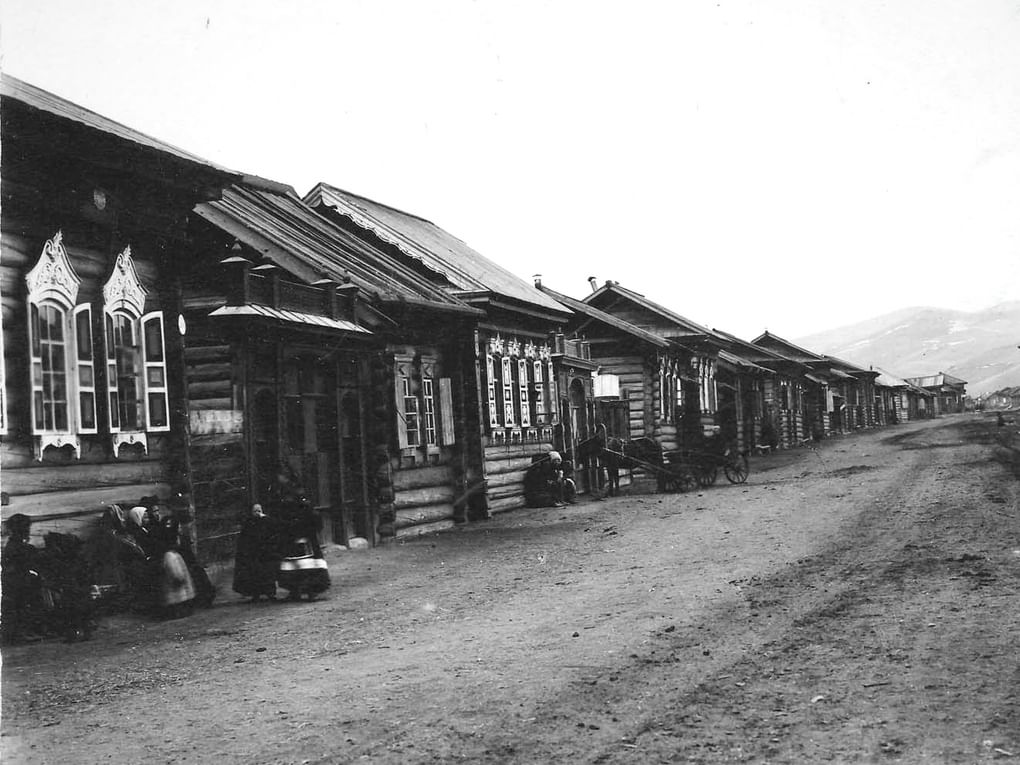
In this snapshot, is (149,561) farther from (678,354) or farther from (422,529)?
(678,354)

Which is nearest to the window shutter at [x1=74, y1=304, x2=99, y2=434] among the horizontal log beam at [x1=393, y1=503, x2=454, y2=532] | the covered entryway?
the covered entryway

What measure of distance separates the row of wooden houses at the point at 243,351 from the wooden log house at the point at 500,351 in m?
0.07

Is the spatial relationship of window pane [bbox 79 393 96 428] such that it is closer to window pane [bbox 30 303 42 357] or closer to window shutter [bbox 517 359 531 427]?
window pane [bbox 30 303 42 357]

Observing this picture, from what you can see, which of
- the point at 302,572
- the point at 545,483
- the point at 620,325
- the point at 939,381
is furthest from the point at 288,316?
the point at 939,381

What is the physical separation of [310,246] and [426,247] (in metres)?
5.25

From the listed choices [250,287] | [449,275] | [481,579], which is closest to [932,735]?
[481,579]

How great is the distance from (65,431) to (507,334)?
1337 centimetres

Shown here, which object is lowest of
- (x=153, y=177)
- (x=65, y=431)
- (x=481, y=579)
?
(x=481, y=579)

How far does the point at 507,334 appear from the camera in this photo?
21.9 m

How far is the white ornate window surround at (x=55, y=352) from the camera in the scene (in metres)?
8.98

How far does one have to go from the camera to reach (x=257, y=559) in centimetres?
1086

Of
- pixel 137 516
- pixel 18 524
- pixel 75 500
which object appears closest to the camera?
pixel 18 524

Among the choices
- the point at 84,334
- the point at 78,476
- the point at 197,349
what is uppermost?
the point at 197,349

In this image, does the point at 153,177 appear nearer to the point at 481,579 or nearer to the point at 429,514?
the point at 481,579
